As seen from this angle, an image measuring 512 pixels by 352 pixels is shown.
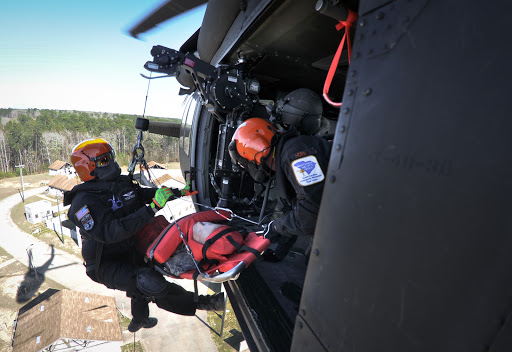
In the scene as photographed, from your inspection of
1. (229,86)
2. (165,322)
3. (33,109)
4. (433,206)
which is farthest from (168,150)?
(433,206)

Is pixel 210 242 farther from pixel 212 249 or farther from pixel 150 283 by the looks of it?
pixel 150 283

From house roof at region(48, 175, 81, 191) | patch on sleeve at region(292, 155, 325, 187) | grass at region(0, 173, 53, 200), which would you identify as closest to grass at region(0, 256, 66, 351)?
house roof at region(48, 175, 81, 191)

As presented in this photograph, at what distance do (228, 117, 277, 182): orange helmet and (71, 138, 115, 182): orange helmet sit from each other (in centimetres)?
161

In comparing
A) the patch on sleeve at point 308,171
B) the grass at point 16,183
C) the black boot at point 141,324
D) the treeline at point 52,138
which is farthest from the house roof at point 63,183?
the patch on sleeve at point 308,171

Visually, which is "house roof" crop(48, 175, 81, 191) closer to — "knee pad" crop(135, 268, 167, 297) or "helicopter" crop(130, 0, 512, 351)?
"knee pad" crop(135, 268, 167, 297)

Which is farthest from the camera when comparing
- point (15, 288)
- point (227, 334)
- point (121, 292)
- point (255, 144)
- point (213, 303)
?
point (121, 292)

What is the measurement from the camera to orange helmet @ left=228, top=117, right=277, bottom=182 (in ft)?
7.22

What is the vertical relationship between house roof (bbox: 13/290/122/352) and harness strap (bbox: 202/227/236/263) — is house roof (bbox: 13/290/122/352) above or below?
below

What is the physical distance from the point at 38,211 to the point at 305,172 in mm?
23365

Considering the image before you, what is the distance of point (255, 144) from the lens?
223 cm

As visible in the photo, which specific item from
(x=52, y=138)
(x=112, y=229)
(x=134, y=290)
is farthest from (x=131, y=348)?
(x=52, y=138)

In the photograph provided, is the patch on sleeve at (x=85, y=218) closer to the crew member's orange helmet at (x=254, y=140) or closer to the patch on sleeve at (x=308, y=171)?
the crew member's orange helmet at (x=254, y=140)

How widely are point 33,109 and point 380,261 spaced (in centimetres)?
7054

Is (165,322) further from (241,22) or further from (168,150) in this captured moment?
(168,150)
